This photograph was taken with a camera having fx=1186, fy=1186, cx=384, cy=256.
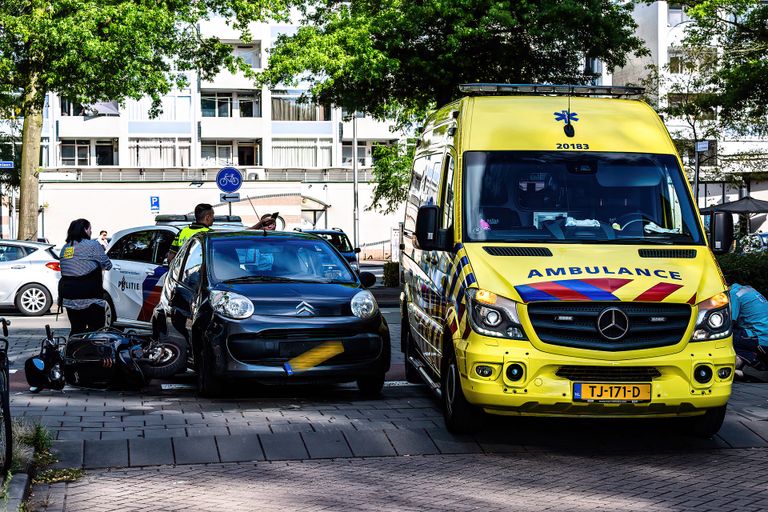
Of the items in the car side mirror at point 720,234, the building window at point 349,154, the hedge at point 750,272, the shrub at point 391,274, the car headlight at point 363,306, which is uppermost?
the building window at point 349,154

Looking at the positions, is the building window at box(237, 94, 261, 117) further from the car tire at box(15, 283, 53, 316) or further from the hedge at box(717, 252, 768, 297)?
the hedge at box(717, 252, 768, 297)

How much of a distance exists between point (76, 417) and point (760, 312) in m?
6.62

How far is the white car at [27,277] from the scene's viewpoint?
21.7m

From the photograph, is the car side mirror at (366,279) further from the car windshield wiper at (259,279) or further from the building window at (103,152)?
the building window at (103,152)

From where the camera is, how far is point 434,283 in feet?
31.5

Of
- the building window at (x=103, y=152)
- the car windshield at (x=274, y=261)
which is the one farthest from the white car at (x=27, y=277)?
the building window at (x=103, y=152)

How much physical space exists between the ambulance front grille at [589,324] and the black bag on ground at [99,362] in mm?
4452

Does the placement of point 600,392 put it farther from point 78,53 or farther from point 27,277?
point 78,53

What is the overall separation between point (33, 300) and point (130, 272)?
721cm

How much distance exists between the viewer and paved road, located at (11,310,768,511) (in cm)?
678

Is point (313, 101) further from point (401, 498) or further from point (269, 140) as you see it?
point (269, 140)

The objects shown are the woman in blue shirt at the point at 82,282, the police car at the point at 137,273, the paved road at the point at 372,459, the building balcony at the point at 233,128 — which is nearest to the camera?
the paved road at the point at 372,459

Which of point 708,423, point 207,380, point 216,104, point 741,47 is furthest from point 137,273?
point 216,104

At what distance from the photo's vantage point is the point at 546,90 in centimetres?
1027
